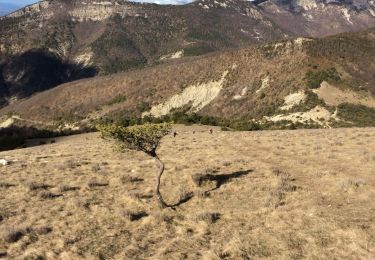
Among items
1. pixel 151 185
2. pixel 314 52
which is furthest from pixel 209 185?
pixel 314 52

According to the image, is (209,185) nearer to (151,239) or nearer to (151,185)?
(151,185)

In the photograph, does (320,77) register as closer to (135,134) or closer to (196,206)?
(135,134)

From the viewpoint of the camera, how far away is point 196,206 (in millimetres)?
21234

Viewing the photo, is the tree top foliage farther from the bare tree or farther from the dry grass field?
the dry grass field

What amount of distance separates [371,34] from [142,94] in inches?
2584

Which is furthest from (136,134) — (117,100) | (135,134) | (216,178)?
(117,100)

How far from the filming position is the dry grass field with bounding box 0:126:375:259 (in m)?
16.0

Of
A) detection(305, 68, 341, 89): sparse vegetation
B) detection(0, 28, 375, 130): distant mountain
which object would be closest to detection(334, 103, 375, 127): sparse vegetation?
detection(0, 28, 375, 130): distant mountain

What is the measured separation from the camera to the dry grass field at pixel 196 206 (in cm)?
1598

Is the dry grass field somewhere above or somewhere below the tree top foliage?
below

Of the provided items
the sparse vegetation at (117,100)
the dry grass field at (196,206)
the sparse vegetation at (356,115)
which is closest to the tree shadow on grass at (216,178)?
the dry grass field at (196,206)

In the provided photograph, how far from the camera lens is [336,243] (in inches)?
628

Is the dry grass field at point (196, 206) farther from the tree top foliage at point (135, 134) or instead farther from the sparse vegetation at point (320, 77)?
the sparse vegetation at point (320, 77)

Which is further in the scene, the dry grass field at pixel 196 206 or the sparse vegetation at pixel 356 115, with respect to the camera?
the sparse vegetation at pixel 356 115
